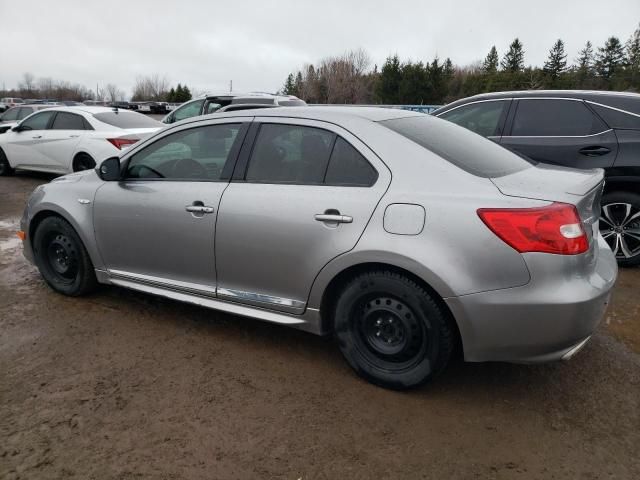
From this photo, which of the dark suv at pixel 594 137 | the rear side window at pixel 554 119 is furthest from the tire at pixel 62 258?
the rear side window at pixel 554 119

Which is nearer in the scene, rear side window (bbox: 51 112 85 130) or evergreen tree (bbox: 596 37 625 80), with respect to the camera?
rear side window (bbox: 51 112 85 130)

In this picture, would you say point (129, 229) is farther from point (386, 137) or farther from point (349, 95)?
point (349, 95)

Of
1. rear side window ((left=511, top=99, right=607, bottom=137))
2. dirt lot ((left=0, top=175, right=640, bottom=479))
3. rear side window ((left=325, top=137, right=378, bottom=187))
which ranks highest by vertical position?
rear side window ((left=511, top=99, right=607, bottom=137))

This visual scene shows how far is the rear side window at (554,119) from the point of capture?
5.02 m

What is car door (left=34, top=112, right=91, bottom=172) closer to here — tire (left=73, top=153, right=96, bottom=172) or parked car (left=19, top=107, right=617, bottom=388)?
tire (left=73, top=153, right=96, bottom=172)

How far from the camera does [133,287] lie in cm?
380

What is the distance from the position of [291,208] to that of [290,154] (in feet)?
1.30

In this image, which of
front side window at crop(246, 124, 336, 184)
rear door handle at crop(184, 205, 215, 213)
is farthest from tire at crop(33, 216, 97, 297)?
front side window at crop(246, 124, 336, 184)

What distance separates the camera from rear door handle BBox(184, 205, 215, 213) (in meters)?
3.26

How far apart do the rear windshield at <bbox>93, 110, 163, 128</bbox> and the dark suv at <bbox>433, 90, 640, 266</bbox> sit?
254 inches

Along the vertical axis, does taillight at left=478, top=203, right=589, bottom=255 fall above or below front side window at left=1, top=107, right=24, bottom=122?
below

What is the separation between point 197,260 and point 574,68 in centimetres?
7720

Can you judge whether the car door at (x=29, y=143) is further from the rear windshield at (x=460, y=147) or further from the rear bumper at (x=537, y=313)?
the rear bumper at (x=537, y=313)

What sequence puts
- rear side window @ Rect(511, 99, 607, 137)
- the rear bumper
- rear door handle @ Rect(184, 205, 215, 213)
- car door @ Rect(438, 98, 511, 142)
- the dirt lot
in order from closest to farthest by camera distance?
the dirt lot, the rear bumper, rear door handle @ Rect(184, 205, 215, 213), rear side window @ Rect(511, 99, 607, 137), car door @ Rect(438, 98, 511, 142)
